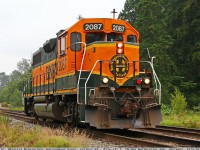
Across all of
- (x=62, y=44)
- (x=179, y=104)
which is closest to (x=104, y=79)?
(x=62, y=44)

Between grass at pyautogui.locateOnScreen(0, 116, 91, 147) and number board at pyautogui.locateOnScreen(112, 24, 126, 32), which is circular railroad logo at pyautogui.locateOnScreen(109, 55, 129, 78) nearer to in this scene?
number board at pyautogui.locateOnScreen(112, 24, 126, 32)

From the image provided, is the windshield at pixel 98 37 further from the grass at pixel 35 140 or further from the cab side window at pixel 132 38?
the grass at pixel 35 140

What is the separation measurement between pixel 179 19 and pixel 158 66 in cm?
599

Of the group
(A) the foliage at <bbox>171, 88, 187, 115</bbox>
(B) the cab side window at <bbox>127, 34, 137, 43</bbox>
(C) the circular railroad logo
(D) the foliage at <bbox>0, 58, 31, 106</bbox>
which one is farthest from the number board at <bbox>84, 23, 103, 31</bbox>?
(D) the foliage at <bbox>0, 58, 31, 106</bbox>

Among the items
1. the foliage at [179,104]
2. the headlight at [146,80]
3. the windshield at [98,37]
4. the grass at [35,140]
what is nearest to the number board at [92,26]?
the windshield at [98,37]

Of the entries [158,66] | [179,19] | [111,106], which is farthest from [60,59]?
[179,19]

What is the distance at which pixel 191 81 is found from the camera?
39.6 m

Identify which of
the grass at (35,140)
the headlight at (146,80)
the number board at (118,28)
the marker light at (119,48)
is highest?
the number board at (118,28)

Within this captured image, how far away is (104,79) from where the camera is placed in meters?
12.0

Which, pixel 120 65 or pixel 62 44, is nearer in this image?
pixel 120 65

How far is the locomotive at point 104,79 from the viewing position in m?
11.8

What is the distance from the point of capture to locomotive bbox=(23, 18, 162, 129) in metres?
11.8

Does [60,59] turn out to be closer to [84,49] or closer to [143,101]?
[84,49]

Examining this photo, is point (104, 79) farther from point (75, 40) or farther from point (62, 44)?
point (62, 44)
